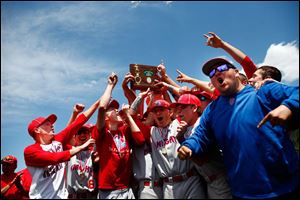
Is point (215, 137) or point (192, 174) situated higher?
point (215, 137)

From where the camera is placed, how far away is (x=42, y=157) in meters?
4.53

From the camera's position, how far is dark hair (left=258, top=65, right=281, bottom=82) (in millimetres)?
4273

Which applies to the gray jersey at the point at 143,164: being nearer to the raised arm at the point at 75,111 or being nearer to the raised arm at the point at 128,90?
the raised arm at the point at 128,90

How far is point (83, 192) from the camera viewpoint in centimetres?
525

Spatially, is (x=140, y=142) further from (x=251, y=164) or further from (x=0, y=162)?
(x=0, y=162)

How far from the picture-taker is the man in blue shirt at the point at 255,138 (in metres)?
3.15

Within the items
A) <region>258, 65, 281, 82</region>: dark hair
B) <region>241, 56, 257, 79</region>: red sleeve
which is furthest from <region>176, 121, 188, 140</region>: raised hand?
<region>241, 56, 257, 79</region>: red sleeve

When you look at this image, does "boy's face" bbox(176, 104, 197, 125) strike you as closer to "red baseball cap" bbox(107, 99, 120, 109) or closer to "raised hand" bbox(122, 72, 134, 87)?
"red baseball cap" bbox(107, 99, 120, 109)

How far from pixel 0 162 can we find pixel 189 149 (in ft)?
18.3

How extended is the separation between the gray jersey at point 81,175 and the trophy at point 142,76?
1.69 metres

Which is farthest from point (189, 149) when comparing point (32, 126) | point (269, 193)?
point (32, 126)

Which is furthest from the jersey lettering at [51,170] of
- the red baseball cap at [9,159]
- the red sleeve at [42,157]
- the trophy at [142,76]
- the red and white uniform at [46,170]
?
the red baseball cap at [9,159]

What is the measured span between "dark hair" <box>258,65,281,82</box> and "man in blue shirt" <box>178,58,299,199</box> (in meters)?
0.67

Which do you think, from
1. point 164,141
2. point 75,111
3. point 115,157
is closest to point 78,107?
point 75,111
